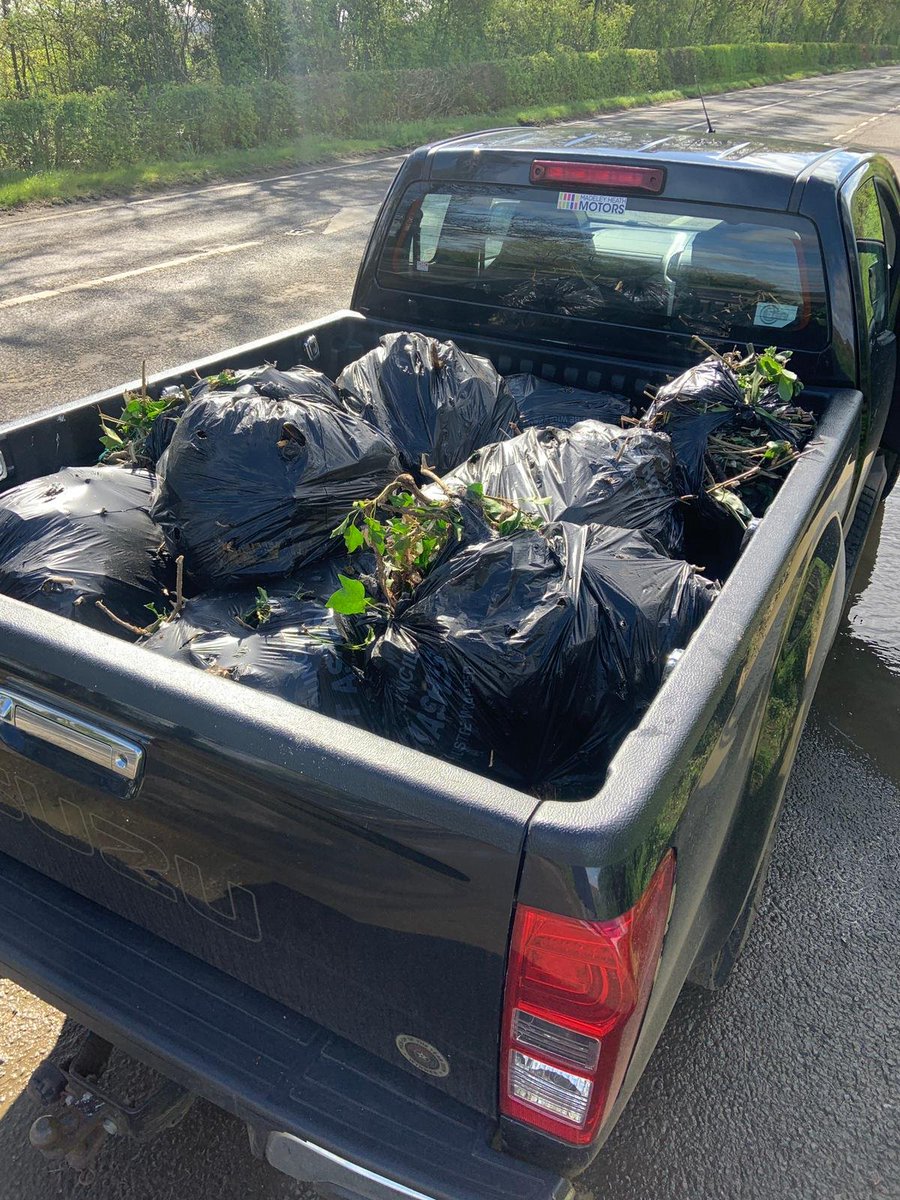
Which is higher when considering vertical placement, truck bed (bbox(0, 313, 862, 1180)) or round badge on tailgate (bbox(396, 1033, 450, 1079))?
truck bed (bbox(0, 313, 862, 1180))

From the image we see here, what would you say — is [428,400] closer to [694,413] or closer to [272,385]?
[272,385]

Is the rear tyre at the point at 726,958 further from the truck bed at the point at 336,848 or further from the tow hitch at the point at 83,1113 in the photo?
the tow hitch at the point at 83,1113

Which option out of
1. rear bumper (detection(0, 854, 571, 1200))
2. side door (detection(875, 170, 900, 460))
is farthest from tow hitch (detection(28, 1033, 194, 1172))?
side door (detection(875, 170, 900, 460))

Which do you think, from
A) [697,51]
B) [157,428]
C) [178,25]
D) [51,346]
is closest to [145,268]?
[51,346]

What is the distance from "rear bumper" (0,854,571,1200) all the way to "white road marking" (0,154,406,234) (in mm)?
10810

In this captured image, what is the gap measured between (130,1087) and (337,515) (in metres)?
1.44

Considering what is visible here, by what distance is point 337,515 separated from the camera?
2.31 meters

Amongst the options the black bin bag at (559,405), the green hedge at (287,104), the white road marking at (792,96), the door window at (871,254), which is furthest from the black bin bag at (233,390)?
the white road marking at (792,96)

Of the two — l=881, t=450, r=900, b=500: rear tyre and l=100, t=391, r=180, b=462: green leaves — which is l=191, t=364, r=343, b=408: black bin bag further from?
l=881, t=450, r=900, b=500: rear tyre

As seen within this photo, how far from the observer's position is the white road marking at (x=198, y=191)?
11281 mm

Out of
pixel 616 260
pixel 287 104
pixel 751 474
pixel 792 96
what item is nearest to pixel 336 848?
pixel 751 474

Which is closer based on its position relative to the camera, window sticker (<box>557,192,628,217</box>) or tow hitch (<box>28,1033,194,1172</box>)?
tow hitch (<box>28,1033,194,1172</box>)

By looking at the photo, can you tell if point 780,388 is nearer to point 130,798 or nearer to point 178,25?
point 130,798

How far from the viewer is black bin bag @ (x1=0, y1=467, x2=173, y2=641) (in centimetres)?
208
